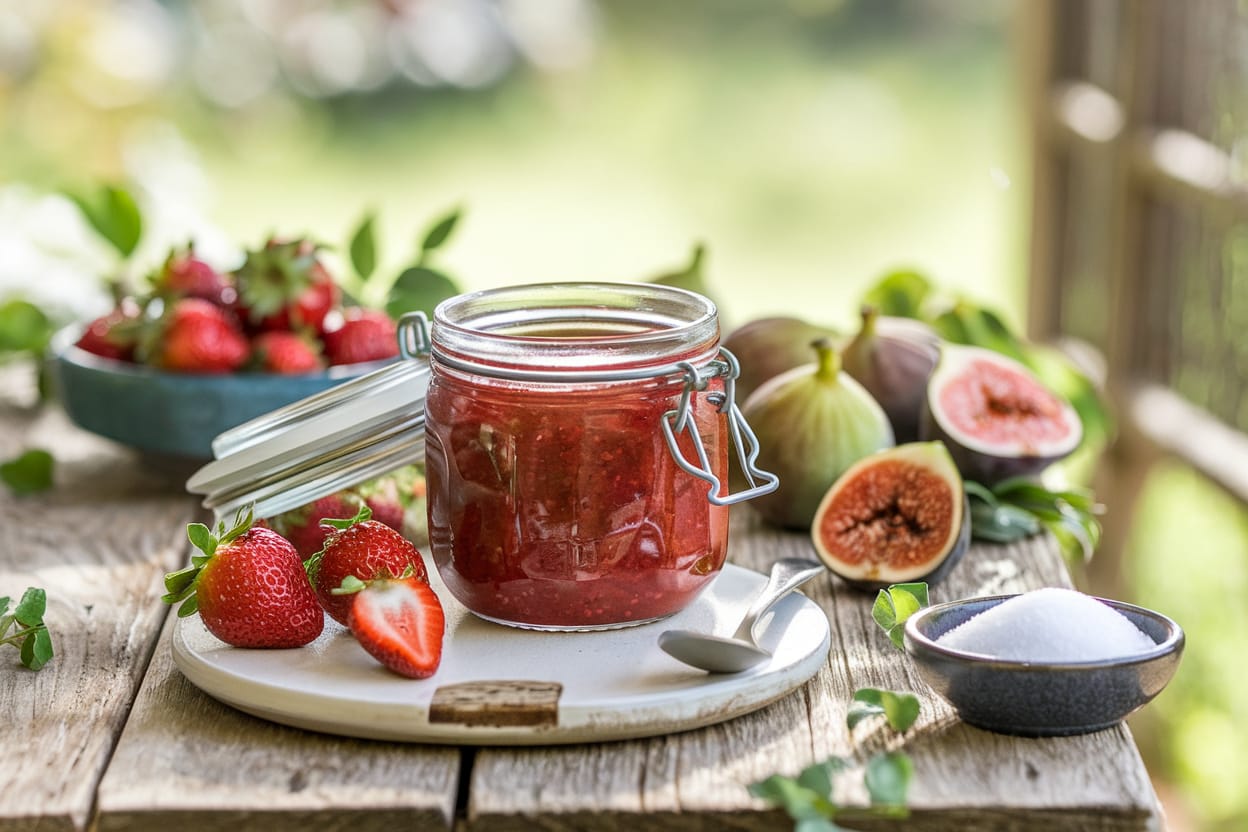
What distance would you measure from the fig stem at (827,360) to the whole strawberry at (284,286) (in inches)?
26.3

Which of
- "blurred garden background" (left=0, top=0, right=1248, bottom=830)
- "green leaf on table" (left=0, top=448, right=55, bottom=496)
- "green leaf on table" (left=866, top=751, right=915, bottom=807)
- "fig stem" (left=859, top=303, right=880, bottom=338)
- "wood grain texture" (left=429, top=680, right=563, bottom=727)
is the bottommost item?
"blurred garden background" (left=0, top=0, right=1248, bottom=830)

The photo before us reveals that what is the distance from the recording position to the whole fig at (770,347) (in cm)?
184

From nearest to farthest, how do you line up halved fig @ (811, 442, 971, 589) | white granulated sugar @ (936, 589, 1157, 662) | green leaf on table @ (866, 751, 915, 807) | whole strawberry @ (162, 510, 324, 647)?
green leaf on table @ (866, 751, 915, 807)
white granulated sugar @ (936, 589, 1157, 662)
whole strawberry @ (162, 510, 324, 647)
halved fig @ (811, 442, 971, 589)

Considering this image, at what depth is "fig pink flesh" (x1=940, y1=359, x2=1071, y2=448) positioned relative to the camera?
176 centimetres

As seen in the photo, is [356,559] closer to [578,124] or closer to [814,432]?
[814,432]

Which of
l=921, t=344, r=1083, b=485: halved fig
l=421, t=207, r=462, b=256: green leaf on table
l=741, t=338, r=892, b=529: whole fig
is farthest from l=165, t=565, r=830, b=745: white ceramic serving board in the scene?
l=421, t=207, r=462, b=256: green leaf on table

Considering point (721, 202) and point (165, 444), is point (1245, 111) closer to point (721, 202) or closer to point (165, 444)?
point (165, 444)

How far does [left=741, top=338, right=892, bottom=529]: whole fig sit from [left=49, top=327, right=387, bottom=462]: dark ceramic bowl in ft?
1.87

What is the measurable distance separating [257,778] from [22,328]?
1431 millimetres

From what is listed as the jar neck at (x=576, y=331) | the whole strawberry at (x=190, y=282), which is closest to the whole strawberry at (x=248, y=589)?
the jar neck at (x=576, y=331)

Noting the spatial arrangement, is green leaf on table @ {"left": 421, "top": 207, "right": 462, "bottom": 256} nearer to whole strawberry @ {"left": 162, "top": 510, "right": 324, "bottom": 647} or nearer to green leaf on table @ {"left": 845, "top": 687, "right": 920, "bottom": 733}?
whole strawberry @ {"left": 162, "top": 510, "right": 324, "bottom": 647}

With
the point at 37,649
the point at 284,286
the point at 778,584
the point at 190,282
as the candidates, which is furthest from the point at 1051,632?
the point at 190,282

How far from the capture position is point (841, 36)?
8.40 meters

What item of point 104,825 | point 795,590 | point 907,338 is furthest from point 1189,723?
point 104,825
